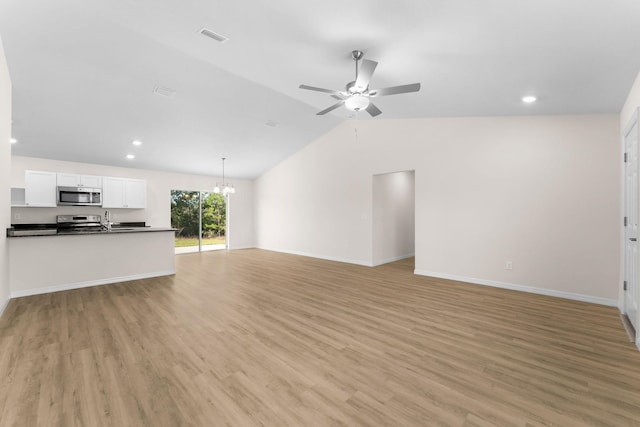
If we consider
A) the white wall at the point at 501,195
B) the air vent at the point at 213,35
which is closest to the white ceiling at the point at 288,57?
the air vent at the point at 213,35

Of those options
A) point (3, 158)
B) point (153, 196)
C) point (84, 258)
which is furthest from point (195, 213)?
point (3, 158)

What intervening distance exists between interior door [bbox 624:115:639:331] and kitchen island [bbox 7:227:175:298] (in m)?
6.74

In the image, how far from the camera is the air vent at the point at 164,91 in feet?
14.3

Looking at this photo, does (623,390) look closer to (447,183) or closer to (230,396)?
(230,396)

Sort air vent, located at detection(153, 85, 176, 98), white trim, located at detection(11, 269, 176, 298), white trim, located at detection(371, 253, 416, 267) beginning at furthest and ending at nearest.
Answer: white trim, located at detection(371, 253, 416, 267)
air vent, located at detection(153, 85, 176, 98)
white trim, located at detection(11, 269, 176, 298)

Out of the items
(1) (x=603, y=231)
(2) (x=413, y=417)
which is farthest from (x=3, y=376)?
(1) (x=603, y=231)

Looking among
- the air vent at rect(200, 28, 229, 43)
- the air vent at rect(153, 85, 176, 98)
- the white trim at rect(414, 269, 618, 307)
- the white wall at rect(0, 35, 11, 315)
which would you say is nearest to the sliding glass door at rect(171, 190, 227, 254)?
the air vent at rect(153, 85, 176, 98)

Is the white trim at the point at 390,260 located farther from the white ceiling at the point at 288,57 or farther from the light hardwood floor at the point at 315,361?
the white ceiling at the point at 288,57

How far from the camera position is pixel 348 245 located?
699cm

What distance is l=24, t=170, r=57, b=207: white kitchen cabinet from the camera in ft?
19.7

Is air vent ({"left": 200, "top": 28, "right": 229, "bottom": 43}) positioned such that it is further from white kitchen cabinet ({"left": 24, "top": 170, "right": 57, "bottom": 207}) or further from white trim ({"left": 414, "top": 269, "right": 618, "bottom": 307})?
white kitchen cabinet ({"left": 24, "top": 170, "right": 57, "bottom": 207})

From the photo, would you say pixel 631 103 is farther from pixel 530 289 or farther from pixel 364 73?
pixel 364 73

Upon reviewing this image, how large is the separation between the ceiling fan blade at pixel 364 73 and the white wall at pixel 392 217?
390 centimetres

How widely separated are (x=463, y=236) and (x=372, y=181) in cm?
227
